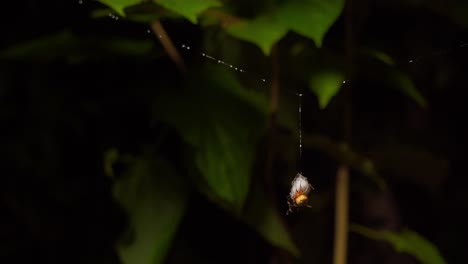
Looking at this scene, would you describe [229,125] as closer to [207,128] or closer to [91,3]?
[207,128]

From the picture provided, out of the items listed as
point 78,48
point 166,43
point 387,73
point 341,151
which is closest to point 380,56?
point 387,73

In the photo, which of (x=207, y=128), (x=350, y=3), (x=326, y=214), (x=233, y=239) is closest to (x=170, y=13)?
(x=207, y=128)

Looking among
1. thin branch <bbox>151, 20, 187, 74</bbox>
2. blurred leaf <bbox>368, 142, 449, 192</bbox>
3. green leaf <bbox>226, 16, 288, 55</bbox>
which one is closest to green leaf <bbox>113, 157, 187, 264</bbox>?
thin branch <bbox>151, 20, 187, 74</bbox>

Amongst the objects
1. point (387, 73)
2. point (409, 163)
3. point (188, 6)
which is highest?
point (188, 6)

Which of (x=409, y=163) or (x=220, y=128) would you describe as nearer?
(x=220, y=128)

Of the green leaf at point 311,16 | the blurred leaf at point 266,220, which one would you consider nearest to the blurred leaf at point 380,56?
the green leaf at point 311,16

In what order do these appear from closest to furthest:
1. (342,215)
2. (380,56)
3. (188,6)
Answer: (188,6) < (380,56) < (342,215)

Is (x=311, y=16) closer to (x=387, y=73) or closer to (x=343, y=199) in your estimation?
(x=387, y=73)
